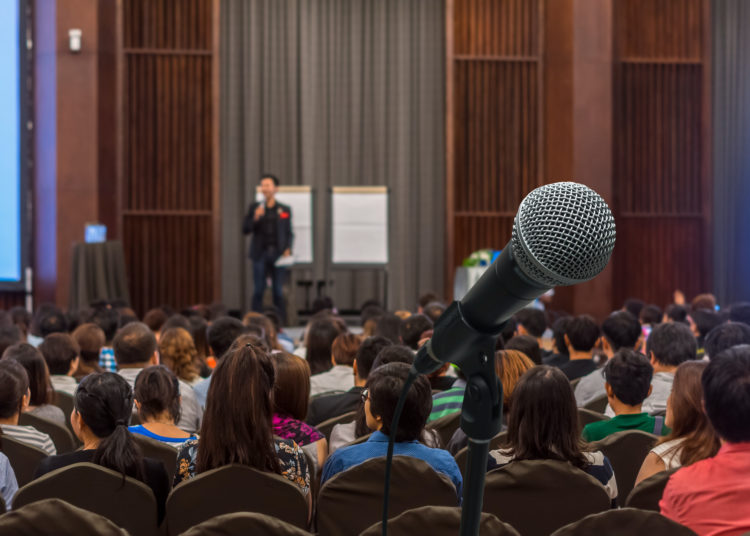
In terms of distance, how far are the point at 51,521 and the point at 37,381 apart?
2.05 metres

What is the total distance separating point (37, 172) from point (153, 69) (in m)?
1.91

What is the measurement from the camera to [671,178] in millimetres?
11523

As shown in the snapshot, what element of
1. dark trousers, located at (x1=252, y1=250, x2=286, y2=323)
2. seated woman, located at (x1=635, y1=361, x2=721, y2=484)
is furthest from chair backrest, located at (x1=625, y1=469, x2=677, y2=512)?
dark trousers, located at (x1=252, y1=250, x2=286, y2=323)

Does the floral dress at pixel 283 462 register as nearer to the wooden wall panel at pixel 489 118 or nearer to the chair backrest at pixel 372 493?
the chair backrest at pixel 372 493

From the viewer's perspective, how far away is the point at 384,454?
2.73 metres

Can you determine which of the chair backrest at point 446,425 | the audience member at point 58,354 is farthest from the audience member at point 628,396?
the audience member at point 58,354

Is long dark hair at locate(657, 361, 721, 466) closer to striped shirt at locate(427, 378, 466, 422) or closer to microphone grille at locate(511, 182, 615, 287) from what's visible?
striped shirt at locate(427, 378, 466, 422)

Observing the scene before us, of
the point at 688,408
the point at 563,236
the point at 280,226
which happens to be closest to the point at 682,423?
the point at 688,408

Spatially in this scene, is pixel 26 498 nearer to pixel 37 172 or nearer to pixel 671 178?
pixel 37 172

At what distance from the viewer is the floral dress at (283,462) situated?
2682 mm

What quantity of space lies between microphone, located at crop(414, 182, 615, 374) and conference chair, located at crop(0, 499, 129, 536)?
42.9 inches

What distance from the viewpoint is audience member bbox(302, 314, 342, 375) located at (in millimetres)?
4992

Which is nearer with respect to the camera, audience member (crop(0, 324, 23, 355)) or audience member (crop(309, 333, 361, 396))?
audience member (crop(309, 333, 361, 396))

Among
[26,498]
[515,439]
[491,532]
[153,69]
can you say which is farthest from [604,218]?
[153,69]
